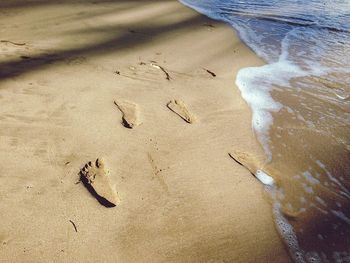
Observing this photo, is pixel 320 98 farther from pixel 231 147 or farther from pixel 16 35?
pixel 16 35

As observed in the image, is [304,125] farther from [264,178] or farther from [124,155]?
[124,155]

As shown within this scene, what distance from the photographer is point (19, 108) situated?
233 centimetres

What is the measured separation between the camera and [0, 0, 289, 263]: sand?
5.17ft

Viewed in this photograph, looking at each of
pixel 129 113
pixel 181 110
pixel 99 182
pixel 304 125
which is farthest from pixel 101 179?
pixel 304 125

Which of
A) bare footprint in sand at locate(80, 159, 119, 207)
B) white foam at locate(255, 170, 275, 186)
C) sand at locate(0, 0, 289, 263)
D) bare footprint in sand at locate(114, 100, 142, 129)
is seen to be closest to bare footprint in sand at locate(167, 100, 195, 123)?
sand at locate(0, 0, 289, 263)

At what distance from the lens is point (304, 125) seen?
8.76 ft

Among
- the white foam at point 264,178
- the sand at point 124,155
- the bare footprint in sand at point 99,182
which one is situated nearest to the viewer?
the sand at point 124,155

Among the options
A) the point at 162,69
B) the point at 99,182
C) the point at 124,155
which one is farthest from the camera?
the point at 162,69

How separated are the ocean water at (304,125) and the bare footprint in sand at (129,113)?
3.15 feet

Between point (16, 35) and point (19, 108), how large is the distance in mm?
1733

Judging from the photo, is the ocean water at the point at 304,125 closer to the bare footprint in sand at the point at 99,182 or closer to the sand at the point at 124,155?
the sand at the point at 124,155

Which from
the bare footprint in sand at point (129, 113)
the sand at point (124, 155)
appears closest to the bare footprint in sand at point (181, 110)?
the sand at point (124, 155)

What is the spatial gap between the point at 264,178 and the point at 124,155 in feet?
3.09

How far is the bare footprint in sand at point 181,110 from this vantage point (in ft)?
8.47
